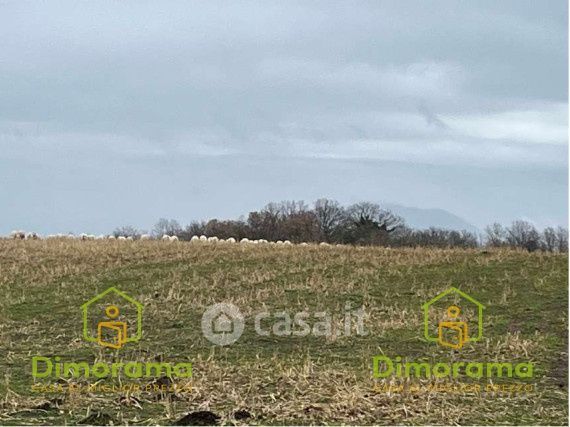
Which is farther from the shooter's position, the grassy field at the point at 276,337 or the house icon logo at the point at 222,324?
the house icon logo at the point at 222,324

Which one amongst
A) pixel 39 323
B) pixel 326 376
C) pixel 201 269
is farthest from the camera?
pixel 201 269

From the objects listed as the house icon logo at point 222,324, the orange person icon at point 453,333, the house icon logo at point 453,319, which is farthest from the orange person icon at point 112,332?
the orange person icon at point 453,333

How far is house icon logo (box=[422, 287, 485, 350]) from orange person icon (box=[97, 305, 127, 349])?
572cm

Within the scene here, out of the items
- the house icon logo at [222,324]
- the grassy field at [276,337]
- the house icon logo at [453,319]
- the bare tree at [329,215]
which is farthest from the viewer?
the bare tree at [329,215]

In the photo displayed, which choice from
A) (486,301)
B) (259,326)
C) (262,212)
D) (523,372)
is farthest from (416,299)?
(262,212)

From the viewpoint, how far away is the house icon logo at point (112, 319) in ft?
45.0

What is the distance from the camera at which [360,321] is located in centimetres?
1517

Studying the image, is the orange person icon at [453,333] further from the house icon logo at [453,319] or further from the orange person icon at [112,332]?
the orange person icon at [112,332]

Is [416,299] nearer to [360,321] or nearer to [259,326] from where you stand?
[360,321]

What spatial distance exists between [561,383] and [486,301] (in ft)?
21.9

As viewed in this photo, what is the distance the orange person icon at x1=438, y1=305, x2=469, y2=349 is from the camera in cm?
1320

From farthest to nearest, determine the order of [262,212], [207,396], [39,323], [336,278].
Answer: [262,212] → [336,278] → [39,323] → [207,396]

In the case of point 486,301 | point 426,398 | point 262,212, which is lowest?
point 426,398

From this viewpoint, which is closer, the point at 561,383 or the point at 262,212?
the point at 561,383
